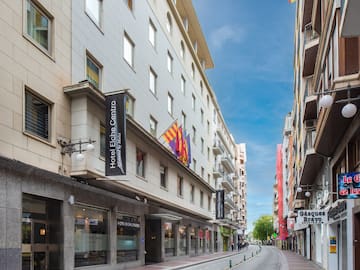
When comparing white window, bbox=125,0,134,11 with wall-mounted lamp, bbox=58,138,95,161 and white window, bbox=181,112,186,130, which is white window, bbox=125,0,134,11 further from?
white window, bbox=181,112,186,130

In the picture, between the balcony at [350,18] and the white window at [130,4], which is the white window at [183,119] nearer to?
the white window at [130,4]

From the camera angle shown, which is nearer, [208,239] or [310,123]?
[310,123]

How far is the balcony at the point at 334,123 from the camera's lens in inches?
484

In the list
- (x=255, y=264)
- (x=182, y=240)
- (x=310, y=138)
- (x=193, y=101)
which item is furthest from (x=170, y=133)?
(x=193, y=101)

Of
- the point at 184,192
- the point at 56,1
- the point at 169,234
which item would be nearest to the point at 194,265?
the point at 169,234

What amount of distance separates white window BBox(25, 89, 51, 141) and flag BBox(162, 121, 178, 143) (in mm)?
14834

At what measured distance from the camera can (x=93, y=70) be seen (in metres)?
20.7

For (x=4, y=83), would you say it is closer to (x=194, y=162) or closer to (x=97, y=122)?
(x=97, y=122)

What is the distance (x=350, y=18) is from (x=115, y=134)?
480 inches

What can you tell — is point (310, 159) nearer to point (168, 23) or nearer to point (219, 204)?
point (168, 23)

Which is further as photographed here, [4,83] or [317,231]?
[317,231]

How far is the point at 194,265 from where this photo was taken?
97.5 feet

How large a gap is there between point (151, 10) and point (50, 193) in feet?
59.2

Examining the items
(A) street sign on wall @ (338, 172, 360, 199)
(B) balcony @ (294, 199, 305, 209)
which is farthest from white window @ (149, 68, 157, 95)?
(B) balcony @ (294, 199, 305, 209)
